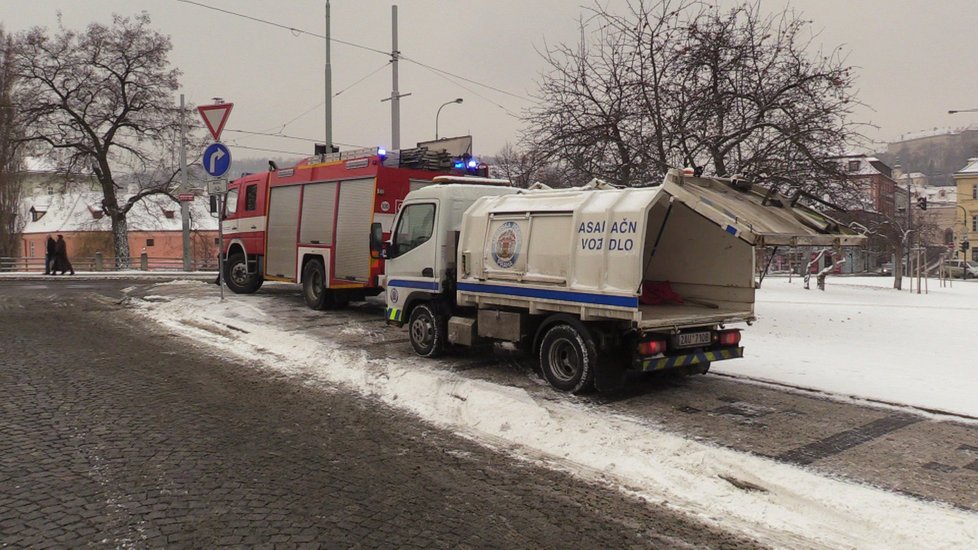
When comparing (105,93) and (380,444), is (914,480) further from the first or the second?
(105,93)

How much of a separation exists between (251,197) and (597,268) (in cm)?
1140

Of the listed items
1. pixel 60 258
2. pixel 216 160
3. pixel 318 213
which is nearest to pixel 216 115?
pixel 216 160

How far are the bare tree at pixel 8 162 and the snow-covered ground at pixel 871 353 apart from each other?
3673 cm

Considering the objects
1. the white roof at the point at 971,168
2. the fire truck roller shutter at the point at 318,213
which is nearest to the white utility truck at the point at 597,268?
the fire truck roller shutter at the point at 318,213

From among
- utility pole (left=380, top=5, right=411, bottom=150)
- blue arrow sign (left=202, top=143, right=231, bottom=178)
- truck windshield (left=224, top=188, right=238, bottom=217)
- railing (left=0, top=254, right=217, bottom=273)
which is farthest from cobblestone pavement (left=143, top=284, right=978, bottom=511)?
railing (left=0, top=254, right=217, bottom=273)

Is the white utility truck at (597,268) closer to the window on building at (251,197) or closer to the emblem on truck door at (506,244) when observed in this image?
the emblem on truck door at (506,244)

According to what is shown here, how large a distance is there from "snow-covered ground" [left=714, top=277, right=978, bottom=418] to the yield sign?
34.9ft

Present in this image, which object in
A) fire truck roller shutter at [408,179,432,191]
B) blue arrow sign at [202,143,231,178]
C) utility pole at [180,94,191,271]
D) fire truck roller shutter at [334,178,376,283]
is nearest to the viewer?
fire truck roller shutter at [334,178,376,283]

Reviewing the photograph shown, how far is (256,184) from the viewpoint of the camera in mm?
15398

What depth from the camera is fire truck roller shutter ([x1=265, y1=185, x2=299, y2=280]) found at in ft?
46.6

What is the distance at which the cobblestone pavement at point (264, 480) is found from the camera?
375cm

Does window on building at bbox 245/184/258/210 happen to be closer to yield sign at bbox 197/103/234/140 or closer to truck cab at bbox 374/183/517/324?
yield sign at bbox 197/103/234/140

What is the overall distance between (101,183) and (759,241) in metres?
37.2

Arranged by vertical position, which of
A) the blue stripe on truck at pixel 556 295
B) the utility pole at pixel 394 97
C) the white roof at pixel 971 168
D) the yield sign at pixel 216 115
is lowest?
the blue stripe on truck at pixel 556 295
